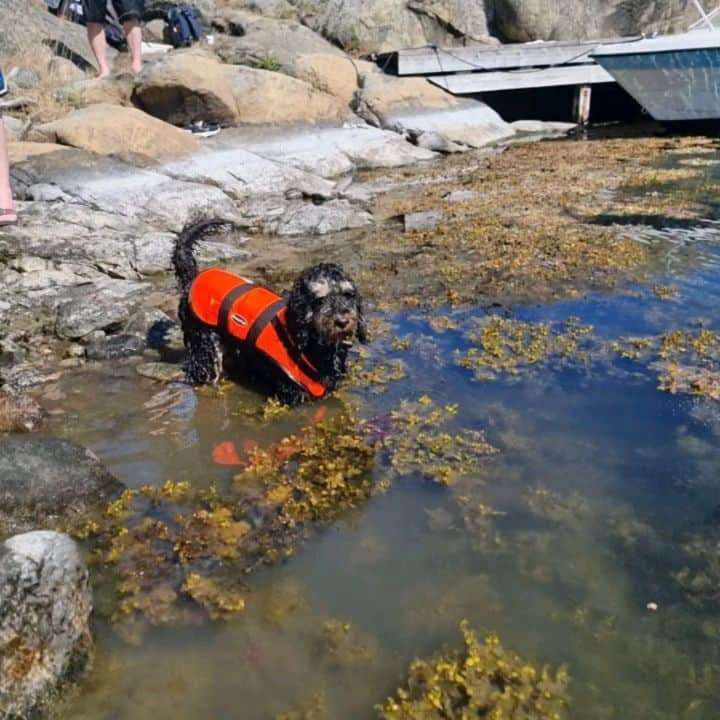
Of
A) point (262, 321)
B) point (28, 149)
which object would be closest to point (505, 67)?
point (28, 149)

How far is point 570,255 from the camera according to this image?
10961mm

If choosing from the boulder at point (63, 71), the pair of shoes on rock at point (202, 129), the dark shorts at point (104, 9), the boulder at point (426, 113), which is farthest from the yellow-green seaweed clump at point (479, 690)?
the boulder at point (426, 113)

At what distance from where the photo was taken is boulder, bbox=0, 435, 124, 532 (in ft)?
16.5

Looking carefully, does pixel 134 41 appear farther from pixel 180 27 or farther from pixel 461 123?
pixel 461 123

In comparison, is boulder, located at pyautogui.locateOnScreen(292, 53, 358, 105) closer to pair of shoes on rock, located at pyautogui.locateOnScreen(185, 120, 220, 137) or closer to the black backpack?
the black backpack

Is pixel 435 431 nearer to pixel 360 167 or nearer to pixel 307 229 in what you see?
pixel 307 229

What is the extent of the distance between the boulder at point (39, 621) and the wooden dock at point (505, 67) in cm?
2300

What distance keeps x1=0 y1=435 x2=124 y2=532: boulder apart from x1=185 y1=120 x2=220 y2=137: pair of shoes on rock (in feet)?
41.6

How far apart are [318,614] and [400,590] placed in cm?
51

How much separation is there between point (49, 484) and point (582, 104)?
25.4m

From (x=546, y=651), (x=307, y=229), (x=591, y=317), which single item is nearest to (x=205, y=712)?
(x=546, y=651)

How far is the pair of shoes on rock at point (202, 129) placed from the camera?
17.0 meters

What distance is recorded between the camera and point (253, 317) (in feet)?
21.9

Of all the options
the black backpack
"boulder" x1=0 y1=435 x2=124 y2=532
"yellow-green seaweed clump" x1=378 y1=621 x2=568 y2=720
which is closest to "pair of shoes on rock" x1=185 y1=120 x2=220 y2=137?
the black backpack
